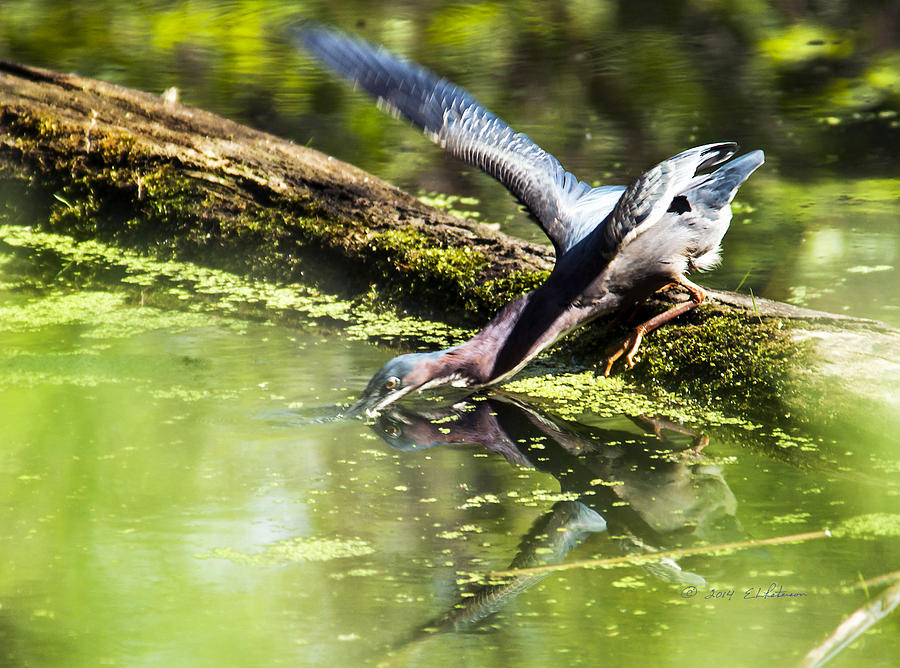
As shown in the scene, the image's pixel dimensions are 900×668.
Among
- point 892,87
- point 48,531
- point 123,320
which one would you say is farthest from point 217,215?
point 892,87

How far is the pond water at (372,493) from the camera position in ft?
7.09

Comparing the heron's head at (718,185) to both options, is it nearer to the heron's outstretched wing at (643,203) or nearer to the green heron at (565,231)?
the green heron at (565,231)

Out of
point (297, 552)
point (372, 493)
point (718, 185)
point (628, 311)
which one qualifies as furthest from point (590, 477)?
point (718, 185)

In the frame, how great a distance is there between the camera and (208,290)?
15.4 feet

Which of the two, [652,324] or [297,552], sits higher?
[652,324]

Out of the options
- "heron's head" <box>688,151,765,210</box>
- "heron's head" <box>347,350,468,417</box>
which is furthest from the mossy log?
"heron's head" <box>347,350,468,417</box>

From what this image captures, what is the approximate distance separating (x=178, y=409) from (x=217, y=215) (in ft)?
5.67

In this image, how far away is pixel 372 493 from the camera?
282 centimetres

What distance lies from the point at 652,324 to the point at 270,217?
2102mm

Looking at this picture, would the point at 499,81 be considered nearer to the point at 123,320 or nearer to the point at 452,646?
the point at 123,320

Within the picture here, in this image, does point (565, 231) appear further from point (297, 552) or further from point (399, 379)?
point (297, 552)

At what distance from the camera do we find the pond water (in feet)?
7.09

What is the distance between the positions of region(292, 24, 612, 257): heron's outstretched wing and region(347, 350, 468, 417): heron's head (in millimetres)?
824

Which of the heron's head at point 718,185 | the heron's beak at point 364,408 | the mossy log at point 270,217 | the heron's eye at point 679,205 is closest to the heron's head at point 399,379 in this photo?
the heron's beak at point 364,408
